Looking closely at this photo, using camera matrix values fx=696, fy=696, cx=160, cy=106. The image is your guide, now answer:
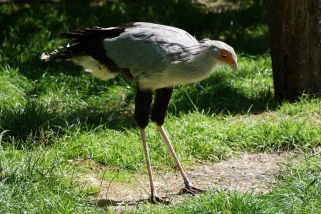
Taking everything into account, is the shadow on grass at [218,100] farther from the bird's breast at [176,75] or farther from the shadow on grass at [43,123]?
the bird's breast at [176,75]

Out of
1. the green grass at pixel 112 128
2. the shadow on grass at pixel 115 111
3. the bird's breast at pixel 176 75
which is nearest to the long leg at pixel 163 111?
the bird's breast at pixel 176 75

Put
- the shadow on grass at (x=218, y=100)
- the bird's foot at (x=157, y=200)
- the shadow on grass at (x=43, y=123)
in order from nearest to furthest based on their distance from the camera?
1. the bird's foot at (x=157, y=200)
2. the shadow on grass at (x=43, y=123)
3. the shadow on grass at (x=218, y=100)

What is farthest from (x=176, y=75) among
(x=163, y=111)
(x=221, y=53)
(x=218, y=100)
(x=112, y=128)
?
(x=218, y=100)

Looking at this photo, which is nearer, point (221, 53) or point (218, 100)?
point (221, 53)

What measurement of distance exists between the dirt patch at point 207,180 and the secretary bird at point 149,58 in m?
0.21

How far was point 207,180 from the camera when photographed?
213 inches

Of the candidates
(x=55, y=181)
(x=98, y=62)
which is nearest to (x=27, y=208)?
(x=55, y=181)

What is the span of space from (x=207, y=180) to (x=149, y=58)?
1144 mm

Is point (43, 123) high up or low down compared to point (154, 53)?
down

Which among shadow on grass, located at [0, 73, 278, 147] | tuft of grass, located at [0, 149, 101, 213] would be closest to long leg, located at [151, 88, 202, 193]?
tuft of grass, located at [0, 149, 101, 213]

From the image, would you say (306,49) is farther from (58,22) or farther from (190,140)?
(58,22)

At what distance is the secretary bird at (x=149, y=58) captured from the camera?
189 inches

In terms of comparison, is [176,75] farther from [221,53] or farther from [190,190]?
[190,190]

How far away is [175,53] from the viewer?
481 centimetres
